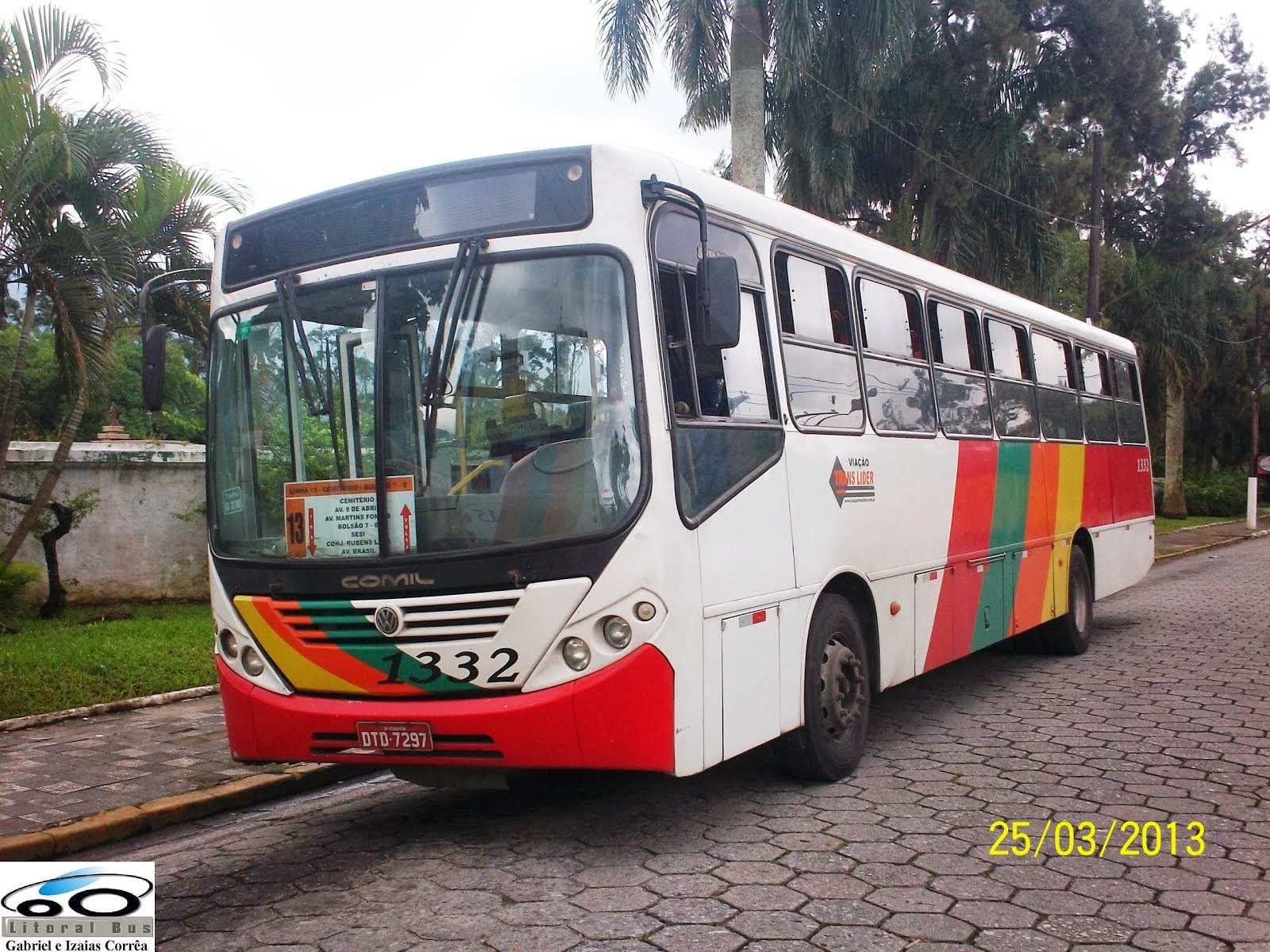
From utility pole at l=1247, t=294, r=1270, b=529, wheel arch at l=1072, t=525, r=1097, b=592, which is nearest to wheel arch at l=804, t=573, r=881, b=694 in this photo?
wheel arch at l=1072, t=525, r=1097, b=592

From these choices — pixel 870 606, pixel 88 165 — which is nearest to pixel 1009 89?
pixel 88 165

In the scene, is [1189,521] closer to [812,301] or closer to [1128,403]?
[1128,403]

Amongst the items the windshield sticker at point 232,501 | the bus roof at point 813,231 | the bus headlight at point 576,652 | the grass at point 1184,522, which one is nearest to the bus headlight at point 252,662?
the windshield sticker at point 232,501

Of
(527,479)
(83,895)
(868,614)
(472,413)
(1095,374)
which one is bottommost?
(83,895)

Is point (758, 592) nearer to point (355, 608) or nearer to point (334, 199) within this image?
point (355, 608)

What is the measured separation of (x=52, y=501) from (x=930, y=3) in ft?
60.2

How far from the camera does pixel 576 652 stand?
491 cm

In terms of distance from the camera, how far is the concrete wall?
558 inches

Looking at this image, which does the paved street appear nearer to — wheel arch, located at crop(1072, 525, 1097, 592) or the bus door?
the bus door

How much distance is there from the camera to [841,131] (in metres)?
21.0

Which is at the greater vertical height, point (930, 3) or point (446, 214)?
Answer: point (930, 3)

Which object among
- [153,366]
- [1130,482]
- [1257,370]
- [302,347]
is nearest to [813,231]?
[302,347]

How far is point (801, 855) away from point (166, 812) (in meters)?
3.34
